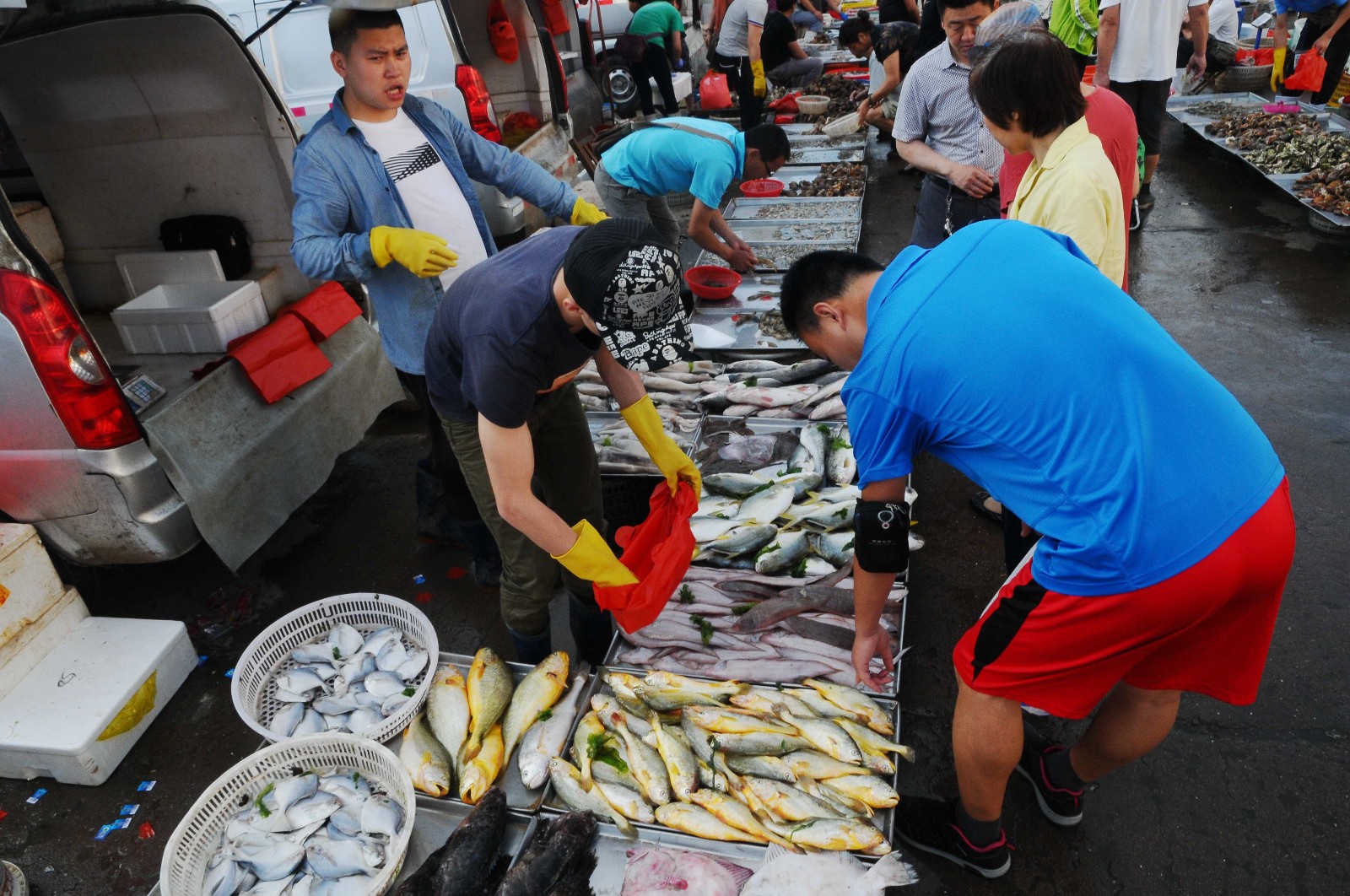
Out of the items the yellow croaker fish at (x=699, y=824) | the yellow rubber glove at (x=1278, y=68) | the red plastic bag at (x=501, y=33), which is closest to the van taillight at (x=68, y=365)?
the yellow croaker fish at (x=699, y=824)

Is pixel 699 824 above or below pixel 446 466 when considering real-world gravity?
below

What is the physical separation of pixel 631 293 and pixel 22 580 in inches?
111

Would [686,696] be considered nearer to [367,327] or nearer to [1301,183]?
[367,327]

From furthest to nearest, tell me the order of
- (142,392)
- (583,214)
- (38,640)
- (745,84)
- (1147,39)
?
(745,84), (1147,39), (583,214), (142,392), (38,640)

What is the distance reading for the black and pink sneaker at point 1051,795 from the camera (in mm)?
2594

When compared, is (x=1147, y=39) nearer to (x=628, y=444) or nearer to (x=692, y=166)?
(x=692, y=166)

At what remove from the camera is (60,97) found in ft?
12.9

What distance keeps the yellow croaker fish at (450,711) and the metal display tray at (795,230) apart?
479cm

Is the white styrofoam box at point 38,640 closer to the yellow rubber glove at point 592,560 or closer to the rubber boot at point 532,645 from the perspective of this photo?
the rubber boot at point 532,645

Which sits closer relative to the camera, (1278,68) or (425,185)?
(425,185)

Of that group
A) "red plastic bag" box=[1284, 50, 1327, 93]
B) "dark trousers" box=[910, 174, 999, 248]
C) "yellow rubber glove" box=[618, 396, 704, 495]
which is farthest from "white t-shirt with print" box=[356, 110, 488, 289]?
"red plastic bag" box=[1284, 50, 1327, 93]

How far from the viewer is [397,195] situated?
3.29 m

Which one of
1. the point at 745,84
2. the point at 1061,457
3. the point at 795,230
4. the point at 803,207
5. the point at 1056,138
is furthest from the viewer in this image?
the point at 745,84

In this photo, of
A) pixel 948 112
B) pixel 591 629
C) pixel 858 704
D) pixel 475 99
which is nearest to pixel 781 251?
pixel 948 112
